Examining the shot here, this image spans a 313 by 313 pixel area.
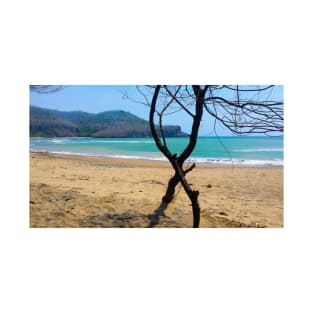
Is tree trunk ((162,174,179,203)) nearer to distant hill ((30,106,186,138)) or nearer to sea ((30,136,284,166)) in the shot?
sea ((30,136,284,166))

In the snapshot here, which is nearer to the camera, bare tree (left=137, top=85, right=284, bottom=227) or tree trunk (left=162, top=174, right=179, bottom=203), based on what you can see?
bare tree (left=137, top=85, right=284, bottom=227)

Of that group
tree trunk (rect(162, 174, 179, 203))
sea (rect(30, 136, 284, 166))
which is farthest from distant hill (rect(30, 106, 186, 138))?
tree trunk (rect(162, 174, 179, 203))

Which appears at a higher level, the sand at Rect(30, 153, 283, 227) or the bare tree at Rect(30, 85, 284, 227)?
the bare tree at Rect(30, 85, 284, 227)

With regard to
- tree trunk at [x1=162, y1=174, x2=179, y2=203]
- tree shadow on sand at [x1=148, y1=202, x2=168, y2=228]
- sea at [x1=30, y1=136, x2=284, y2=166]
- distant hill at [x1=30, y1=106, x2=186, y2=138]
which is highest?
distant hill at [x1=30, y1=106, x2=186, y2=138]

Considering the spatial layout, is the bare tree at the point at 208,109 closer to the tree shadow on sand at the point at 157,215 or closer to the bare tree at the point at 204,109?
the bare tree at the point at 204,109

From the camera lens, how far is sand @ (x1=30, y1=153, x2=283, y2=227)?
3.26 metres

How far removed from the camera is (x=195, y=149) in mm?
3363

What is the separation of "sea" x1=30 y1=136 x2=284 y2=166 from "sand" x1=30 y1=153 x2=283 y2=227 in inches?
3.2

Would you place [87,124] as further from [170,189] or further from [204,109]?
[204,109]
